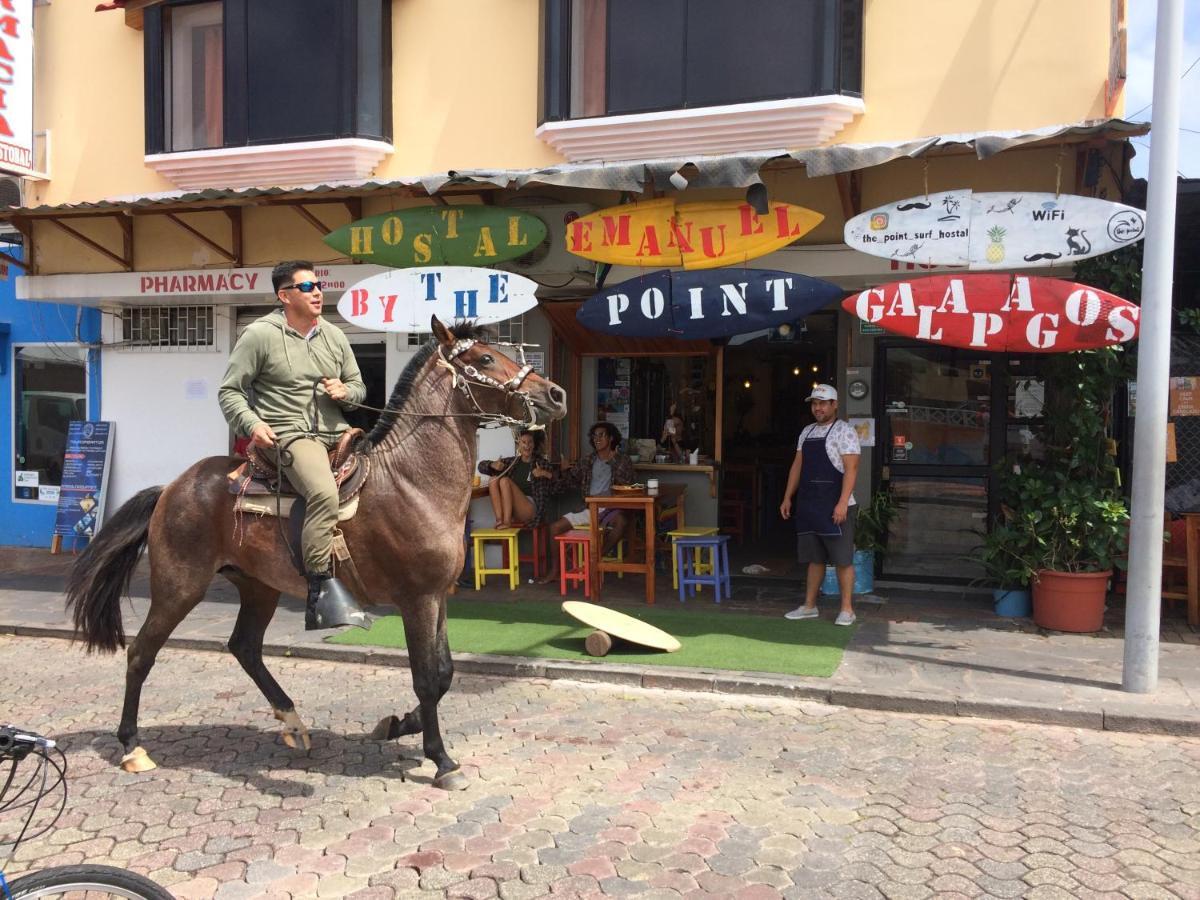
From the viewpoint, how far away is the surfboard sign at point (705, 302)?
7.43 m

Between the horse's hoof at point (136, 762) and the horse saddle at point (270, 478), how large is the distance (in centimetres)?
141

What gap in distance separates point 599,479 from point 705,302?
261 cm

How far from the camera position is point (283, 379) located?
507cm

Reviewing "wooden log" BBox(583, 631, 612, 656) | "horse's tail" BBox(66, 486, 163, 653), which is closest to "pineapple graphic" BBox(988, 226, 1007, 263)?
"wooden log" BBox(583, 631, 612, 656)

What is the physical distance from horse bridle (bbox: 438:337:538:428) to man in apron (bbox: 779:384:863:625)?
3.77m

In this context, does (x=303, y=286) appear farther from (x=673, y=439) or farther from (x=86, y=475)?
(x=86, y=475)

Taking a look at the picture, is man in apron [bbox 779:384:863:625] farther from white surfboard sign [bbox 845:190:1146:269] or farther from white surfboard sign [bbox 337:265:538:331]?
white surfboard sign [bbox 337:265:538:331]

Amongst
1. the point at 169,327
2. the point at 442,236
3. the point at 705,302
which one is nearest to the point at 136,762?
the point at 705,302

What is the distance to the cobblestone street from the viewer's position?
380cm

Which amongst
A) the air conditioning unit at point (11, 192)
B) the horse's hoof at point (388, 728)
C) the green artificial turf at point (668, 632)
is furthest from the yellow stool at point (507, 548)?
the air conditioning unit at point (11, 192)

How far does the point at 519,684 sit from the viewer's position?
6.66m

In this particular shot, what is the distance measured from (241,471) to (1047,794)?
4.52 m

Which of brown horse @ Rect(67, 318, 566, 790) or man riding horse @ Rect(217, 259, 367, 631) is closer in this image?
man riding horse @ Rect(217, 259, 367, 631)

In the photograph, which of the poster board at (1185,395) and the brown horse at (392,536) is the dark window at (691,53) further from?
the brown horse at (392,536)
